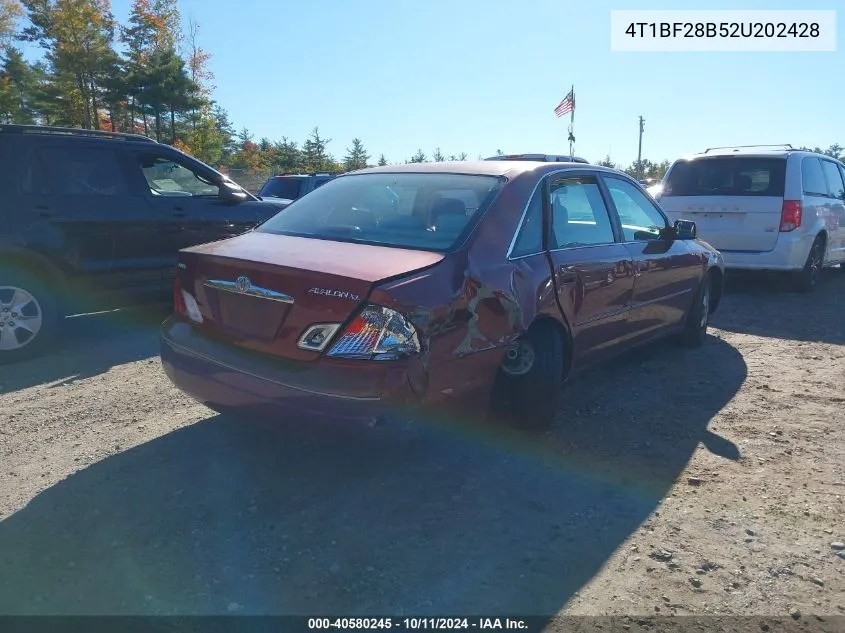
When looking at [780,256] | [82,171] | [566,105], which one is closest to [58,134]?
[82,171]

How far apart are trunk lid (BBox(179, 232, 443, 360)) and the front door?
217cm

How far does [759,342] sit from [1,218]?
21.9 ft

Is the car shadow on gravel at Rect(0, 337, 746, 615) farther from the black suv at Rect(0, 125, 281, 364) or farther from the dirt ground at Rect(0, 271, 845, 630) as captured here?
the black suv at Rect(0, 125, 281, 364)

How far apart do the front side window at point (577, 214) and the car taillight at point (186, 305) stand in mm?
2004

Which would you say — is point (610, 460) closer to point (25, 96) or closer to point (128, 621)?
point (128, 621)

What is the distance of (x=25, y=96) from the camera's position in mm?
41406

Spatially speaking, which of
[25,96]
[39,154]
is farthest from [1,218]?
[25,96]

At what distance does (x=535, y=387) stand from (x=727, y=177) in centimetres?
628

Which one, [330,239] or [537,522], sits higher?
[330,239]

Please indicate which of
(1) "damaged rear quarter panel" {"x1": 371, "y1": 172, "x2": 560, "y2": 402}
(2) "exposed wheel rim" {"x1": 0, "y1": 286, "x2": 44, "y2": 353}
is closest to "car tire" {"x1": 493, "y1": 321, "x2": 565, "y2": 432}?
(1) "damaged rear quarter panel" {"x1": 371, "y1": 172, "x2": 560, "y2": 402}

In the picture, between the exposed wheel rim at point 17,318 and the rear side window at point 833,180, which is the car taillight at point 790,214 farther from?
the exposed wheel rim at point 17,318

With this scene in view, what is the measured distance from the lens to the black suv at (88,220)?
547 cm

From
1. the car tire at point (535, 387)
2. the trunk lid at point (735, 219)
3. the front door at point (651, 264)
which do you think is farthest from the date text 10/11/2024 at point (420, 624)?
the trunk lid at point (735, 219)

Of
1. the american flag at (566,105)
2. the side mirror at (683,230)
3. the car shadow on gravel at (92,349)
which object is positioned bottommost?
the car shadow on gravel at (92,349)
